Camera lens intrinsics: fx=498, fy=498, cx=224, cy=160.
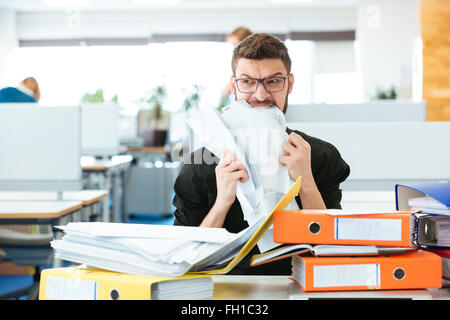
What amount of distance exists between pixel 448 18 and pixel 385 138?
4514mm

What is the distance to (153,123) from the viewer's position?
610cm

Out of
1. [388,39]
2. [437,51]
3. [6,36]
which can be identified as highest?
[6,36]

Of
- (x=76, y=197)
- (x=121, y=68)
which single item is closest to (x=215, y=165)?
(x=76, y=197)

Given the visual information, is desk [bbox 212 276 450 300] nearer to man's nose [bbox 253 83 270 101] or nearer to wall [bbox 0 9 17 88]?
man's nose [bbox 253 83 270 101]

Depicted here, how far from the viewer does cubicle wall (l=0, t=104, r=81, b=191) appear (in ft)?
8.32

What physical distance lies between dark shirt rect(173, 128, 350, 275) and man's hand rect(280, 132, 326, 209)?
0.58 ft

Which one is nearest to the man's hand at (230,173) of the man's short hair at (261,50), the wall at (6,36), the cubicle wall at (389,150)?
the man's short hair at (261,50)

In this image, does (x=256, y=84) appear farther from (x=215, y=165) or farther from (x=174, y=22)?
(x=174, y=22)

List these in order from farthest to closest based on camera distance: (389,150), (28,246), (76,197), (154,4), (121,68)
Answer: (121,68) < (154,4) < (76,197) < (28,246) < (389,150)

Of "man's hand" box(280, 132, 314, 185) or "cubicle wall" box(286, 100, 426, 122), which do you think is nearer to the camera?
"man's hand" box(280, 132, 314, 185)

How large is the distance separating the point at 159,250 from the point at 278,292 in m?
0.19

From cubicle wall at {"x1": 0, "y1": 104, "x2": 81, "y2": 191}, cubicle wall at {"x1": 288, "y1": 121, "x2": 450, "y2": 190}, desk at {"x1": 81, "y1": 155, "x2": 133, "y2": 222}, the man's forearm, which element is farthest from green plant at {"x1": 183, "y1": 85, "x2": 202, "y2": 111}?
the man's forearm
